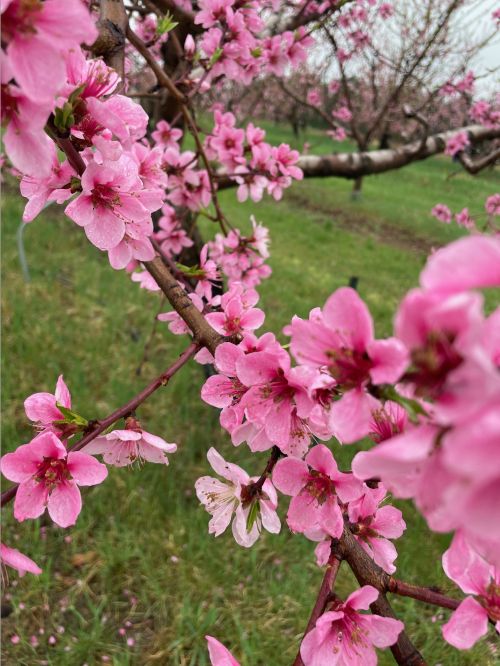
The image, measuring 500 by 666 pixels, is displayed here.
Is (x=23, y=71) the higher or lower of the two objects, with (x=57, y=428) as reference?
higher

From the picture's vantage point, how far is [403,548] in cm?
247

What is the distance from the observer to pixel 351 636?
0.78 metres

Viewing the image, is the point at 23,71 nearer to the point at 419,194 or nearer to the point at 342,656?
the point at 342,656

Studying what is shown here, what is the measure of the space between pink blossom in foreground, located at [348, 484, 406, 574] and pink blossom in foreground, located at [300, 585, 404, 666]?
7.1 inches

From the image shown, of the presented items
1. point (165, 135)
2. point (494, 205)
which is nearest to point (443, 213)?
point (494, 205)

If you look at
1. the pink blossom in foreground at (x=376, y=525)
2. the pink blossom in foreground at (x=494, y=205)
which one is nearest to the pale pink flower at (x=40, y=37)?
the pink blossom in foreground at (x=376, y=525)

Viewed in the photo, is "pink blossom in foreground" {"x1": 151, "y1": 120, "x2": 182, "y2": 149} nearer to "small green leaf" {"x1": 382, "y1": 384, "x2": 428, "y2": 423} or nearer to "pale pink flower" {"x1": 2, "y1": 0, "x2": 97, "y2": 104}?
"pale pink flower" {"x1": 2, "y1": 0, "x2": 97, "y2": 104}

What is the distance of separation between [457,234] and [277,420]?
11.4m

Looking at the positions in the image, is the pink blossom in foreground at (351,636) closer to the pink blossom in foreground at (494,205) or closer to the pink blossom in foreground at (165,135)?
the pink blossom in foreground at (165,135)

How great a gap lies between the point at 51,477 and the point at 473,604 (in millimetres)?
650

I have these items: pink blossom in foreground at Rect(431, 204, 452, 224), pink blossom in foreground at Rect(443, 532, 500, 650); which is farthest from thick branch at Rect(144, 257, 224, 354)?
pink blossom in foreground at Rect(431, 204, 452, 224)

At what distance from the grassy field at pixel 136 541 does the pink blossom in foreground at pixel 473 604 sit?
1.44 metres

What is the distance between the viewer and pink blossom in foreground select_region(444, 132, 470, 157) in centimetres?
474

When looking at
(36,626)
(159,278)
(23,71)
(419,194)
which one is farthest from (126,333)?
(419,194)
